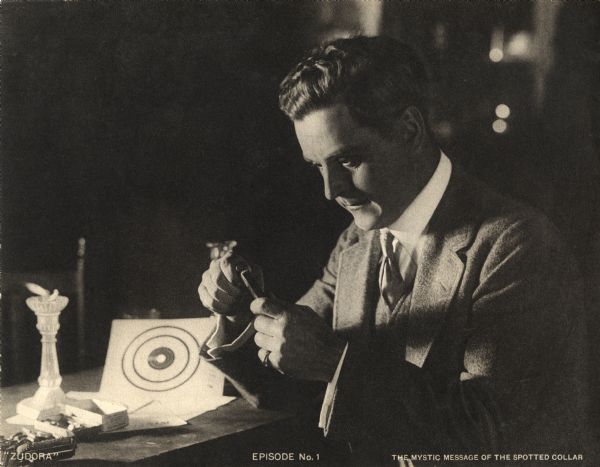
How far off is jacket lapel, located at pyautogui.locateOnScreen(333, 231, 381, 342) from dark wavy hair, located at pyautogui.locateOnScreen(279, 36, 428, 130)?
1.22 ft

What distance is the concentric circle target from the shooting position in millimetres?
1811

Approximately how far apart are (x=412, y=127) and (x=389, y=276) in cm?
44

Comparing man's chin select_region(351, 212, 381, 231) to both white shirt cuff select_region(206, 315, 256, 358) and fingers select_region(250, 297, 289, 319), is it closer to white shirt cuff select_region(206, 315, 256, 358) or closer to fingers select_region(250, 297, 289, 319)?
fingers select_region(250, 297, 289, 319)

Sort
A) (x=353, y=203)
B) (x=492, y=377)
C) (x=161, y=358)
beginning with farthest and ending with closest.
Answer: (x=161, y=358) → (x=353, y=203) → (x=492, y=377)

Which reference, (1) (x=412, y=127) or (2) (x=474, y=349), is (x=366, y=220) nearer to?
(1) (x=412, y=127)

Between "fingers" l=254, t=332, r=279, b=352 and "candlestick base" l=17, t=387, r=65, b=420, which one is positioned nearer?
"fingers" l=254, t=332, r=279, b=352

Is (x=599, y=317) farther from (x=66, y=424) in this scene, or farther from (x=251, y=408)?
(x=66, y=424)

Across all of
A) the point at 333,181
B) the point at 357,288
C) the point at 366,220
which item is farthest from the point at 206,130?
the point at 357,288

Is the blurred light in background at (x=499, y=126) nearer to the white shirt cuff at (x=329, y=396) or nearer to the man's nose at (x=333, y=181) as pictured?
the man's nose at (x=333, y=181)

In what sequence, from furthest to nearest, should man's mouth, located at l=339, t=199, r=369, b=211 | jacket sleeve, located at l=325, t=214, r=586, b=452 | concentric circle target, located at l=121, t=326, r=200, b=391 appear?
concentric circle target, located at l=121, t=326, r=200, b=391, man's mouth, located at l=339, t=199, r=369, b=211, jacket sleeve, located at l=325, t=214, r=586, b=452

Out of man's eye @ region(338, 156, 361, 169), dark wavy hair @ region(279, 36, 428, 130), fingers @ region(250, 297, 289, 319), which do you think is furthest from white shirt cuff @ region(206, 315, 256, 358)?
dark wavy hair @ region(279, 36, 428, 130)

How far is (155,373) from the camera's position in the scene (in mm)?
1818

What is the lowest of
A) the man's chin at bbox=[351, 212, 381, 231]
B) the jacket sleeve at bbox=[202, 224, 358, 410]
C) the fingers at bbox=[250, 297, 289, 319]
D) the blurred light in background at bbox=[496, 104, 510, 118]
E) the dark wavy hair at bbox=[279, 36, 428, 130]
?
the jacket sleeve at bbox=[202, 224, 358, 410]

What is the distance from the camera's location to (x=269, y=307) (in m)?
1.63
